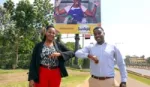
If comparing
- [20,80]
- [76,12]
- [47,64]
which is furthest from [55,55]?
[76,12]

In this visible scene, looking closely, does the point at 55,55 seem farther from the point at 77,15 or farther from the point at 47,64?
the point at 77,15

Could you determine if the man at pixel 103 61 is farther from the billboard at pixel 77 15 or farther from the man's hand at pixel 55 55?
the billboard at pixel 77 15

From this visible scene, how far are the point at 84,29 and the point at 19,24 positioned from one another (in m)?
8.44

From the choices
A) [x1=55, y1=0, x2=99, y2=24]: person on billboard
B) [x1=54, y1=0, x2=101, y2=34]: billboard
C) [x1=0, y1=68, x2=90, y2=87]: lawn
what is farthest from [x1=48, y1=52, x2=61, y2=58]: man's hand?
[x1=55, y1=0, x2=99, y2=24]: person on billboard

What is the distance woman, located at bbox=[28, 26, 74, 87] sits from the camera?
233 inches

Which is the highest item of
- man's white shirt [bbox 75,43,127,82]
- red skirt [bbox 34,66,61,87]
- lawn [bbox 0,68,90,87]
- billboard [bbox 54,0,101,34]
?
billboard [bbox 54,0,101,34]

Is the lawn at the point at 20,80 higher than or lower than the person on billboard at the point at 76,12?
lower

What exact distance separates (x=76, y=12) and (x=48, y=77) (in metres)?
39.7

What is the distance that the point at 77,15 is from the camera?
45.4 metres

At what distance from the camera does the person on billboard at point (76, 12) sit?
4491 centimetres

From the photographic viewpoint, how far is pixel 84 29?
44.7 metres

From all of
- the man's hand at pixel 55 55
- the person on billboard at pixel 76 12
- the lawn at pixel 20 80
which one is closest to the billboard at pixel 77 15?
the person on billboard at pixel 76 12

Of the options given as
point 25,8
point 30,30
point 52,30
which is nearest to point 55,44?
point 52,30

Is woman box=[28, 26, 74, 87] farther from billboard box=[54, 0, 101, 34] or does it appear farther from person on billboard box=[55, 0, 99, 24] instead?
person on billboard box=[55, 0, 99, 24]
